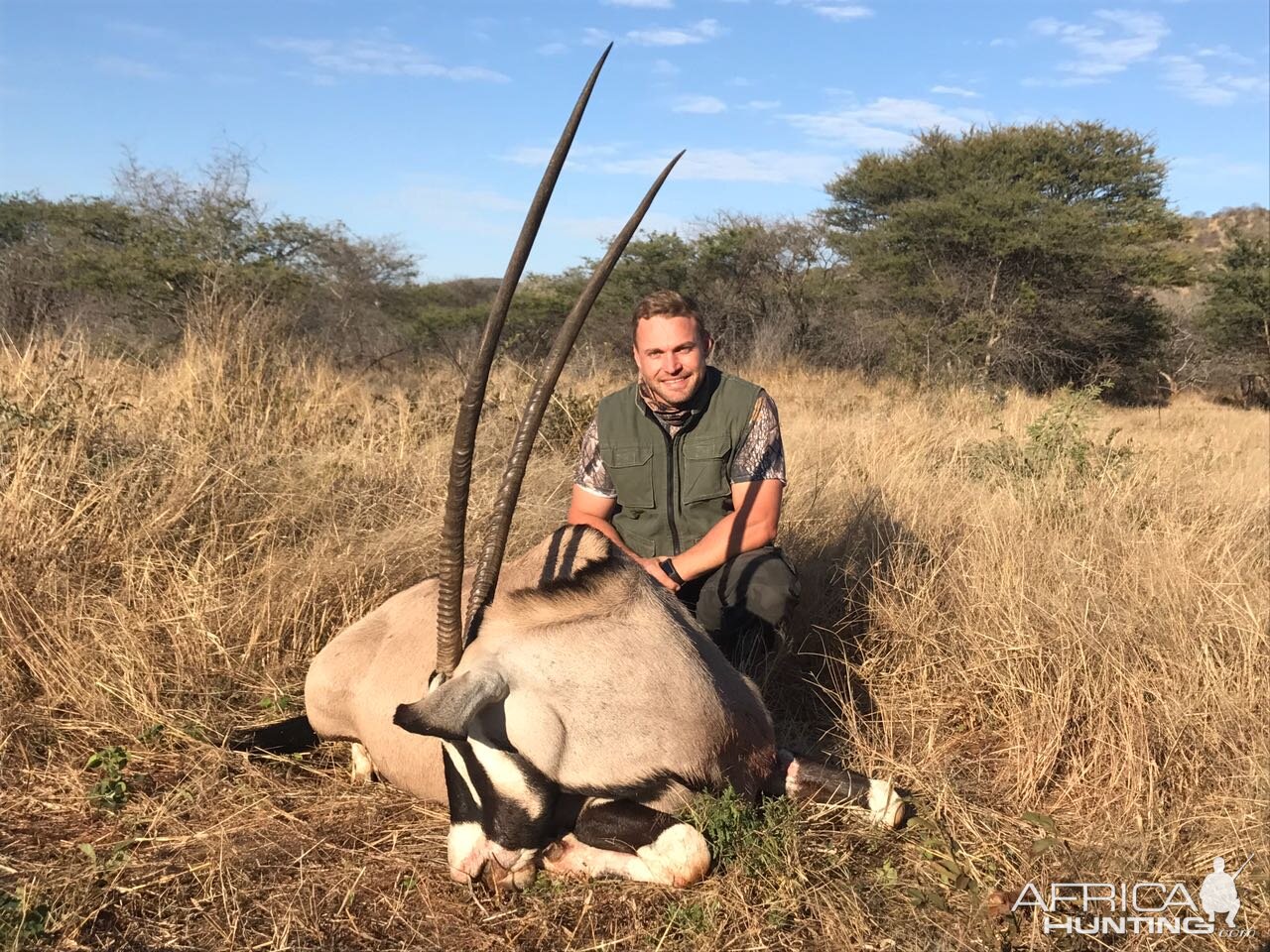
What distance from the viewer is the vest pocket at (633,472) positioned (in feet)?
10.5

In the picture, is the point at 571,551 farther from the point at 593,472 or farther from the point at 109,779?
the point at 109,779

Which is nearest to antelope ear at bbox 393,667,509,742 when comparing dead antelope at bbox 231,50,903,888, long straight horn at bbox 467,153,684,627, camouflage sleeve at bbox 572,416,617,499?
dead antelope at bbox 231,50,903,888

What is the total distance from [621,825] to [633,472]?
1.38 meters

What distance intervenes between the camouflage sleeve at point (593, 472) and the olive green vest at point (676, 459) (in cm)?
4

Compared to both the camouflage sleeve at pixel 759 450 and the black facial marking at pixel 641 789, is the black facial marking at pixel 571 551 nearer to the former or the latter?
the black facial marking at pixel 641 789

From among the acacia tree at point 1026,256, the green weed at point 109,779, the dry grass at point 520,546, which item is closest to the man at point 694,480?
the dry grass at point 520,546

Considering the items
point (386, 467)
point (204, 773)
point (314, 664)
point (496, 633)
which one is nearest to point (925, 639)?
point (496, 633)

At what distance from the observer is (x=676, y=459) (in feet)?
10.5

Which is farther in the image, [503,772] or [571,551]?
[571,551]

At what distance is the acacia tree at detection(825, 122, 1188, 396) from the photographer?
13.5m

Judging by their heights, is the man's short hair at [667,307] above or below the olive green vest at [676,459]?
above

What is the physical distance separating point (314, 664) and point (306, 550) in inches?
42.5

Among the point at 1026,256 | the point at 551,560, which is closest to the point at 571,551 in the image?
the point at 551,560

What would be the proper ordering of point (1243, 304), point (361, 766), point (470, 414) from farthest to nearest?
point (1243, 304), point (361, 766), point (470, 414)
